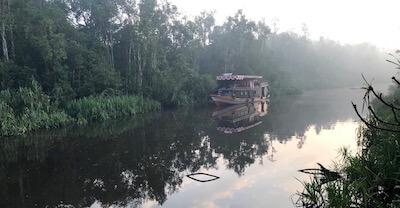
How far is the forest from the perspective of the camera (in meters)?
20.0

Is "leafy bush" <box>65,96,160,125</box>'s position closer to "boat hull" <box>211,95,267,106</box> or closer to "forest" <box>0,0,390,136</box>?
"forest" <box>0,0,390,136</box>

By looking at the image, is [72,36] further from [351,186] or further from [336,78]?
[336,78]

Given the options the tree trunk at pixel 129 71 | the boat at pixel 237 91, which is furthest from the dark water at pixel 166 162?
the boat at pixel 237 91

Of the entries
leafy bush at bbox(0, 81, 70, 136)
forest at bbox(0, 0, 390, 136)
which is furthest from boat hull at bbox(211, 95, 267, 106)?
leafy bush at bbox(0, 81, 70, 136)

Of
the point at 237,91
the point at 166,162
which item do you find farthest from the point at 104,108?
the point at 237,91

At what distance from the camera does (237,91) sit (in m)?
32.5

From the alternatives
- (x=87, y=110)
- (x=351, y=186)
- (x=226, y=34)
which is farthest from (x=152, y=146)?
(x=226, y=34)

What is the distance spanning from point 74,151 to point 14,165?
226cm

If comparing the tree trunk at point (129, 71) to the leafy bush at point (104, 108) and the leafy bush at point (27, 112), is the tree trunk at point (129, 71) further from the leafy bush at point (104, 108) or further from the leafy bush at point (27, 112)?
the leafy bush at point (27, 112)

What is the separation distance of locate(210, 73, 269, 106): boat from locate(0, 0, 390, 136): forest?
1.56 metres

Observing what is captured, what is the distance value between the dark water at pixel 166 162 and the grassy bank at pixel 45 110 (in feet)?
4.25

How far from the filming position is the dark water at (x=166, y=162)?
8539mm

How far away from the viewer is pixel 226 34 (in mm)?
45906

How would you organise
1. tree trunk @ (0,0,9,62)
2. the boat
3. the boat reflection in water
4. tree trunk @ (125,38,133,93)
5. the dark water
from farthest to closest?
the boat < tree trunk @ (125,38,133,93) < tree trunk @ (0,0,9,62) < the boat reflection in water < the dark water
